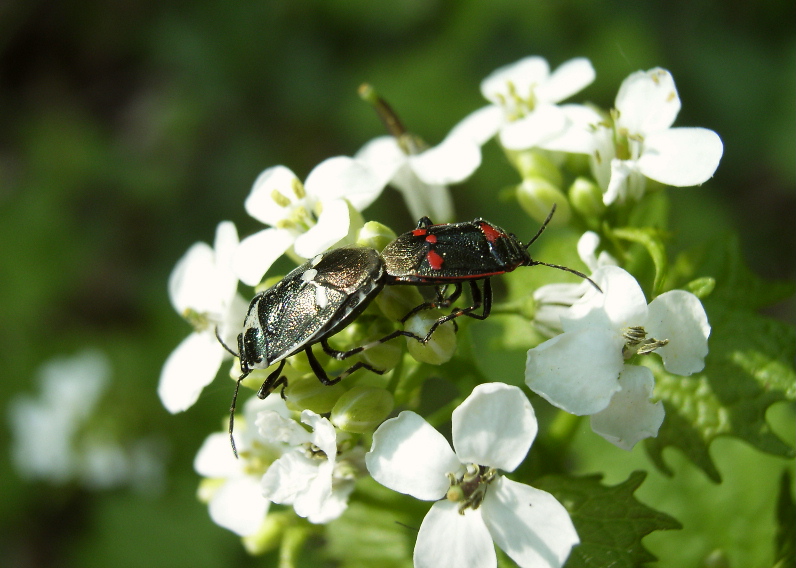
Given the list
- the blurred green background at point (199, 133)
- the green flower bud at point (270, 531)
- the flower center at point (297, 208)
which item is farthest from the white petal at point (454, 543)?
the blurred green background at point (199, 133)

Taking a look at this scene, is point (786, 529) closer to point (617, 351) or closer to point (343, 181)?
point (617, 351)

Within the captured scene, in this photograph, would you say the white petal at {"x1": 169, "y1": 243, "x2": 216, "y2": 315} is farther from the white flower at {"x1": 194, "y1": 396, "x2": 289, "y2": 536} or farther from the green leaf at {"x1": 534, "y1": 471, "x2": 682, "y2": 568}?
the green leaf at {"x1": 534, "y1": 471, "x2": 682, "y2": 568}

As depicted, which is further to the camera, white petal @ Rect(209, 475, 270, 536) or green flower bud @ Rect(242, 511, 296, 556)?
green flower bud @ Rect(242, 511, 296, 556)

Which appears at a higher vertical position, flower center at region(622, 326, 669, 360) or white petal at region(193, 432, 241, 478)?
white petal at region(193, 432, 241, 478)

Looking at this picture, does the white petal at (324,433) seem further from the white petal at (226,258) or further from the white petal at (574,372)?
the white petal at (226,258)

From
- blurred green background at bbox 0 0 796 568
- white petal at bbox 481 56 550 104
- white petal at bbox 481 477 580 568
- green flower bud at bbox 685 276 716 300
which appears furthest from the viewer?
blurred green background at bbox 0 0 796 568

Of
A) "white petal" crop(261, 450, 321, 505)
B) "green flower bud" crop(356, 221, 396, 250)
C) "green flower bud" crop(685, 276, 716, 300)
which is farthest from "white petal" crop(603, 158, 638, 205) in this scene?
"white petal" crop(261, 450, 321, 505)

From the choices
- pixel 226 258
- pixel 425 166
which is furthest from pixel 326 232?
pixel 425 166
